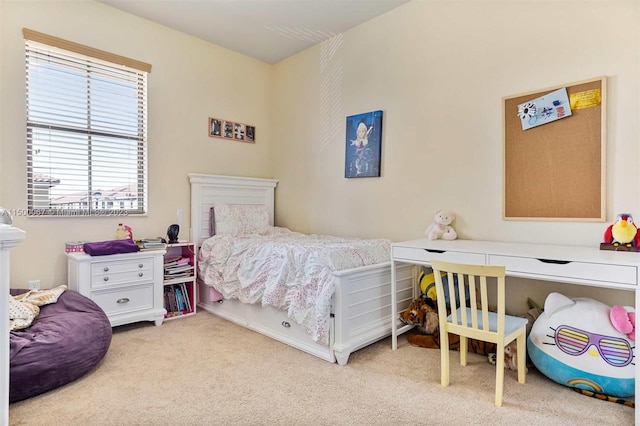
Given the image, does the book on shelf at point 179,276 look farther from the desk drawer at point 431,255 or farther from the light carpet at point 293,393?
the desk drawer at point 431,255

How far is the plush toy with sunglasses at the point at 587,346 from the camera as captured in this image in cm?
184

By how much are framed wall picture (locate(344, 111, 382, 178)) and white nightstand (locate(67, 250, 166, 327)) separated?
1.92 metres

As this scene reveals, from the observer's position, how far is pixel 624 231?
2.04 metres

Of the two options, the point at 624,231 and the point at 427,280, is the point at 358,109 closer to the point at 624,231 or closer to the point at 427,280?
the point at 427,280

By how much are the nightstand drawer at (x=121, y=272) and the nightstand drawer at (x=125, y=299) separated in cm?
7

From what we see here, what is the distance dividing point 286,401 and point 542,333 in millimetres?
1489

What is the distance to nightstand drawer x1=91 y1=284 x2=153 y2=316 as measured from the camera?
282cm

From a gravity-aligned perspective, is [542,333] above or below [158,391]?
above

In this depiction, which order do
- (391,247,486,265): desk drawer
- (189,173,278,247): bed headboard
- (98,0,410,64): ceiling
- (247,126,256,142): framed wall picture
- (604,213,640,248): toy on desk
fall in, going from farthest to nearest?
(247,126,256,142): framed wall picture
(189,173,278,247): bed headboard
(98,0,410,64): ceiling
(391,247,486,265): desk drawer
(604,213,640,248): toy on desk

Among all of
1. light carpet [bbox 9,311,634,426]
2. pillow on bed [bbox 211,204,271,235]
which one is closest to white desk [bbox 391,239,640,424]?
light carpet [bbox 9,311,634,426]

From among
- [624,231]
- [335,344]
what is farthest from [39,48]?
[624,231]

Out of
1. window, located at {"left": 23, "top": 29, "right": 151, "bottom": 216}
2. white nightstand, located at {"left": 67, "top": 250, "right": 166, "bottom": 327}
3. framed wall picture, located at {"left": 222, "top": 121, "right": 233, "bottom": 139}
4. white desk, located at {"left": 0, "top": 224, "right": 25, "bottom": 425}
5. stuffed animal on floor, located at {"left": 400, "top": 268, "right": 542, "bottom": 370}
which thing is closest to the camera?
white desk, located at {"left": 0, "top": 224, "right": 25, "bottom": 425}

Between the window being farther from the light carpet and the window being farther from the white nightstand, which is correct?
the light carpet

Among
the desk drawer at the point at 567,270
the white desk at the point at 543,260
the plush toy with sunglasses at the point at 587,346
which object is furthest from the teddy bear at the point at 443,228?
the plush toy with sunglasses at the point at 587,346
